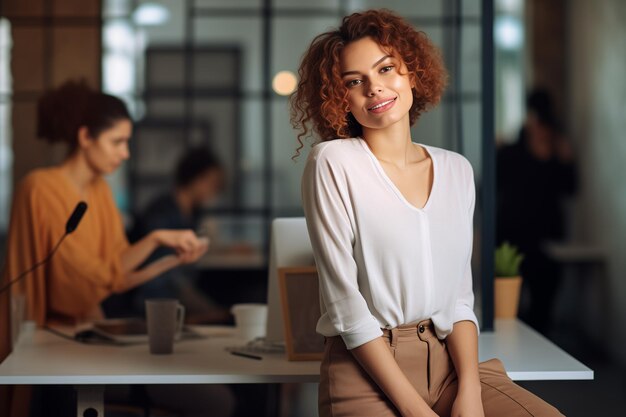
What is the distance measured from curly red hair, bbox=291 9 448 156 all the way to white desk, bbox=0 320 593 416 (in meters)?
0.54

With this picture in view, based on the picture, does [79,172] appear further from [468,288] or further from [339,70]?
[468,288]

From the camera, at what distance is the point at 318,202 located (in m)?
1.88

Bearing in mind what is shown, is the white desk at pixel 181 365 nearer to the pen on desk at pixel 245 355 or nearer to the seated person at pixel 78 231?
the pen on desk at pixel 245 355

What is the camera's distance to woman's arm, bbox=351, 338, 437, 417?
1.81m

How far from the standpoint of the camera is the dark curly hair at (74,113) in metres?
3.31

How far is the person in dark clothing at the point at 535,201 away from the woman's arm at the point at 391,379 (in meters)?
3.83

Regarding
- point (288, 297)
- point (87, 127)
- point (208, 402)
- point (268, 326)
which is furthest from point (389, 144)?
point (87, 127)

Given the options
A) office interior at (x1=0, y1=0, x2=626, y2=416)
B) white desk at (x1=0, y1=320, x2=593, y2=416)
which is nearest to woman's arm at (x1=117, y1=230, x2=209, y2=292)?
white desk at (x1=0, y1=320, x2=593, y2=416)

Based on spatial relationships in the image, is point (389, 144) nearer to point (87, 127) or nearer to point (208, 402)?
point (208, 402)

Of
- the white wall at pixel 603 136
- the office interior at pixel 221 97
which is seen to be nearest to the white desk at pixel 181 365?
the office interior at pixel 221 97

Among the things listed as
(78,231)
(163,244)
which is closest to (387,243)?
(163,244)

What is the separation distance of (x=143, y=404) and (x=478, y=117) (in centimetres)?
129

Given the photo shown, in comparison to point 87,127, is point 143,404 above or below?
below

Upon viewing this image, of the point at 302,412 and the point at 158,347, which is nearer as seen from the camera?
the point at 158,347
